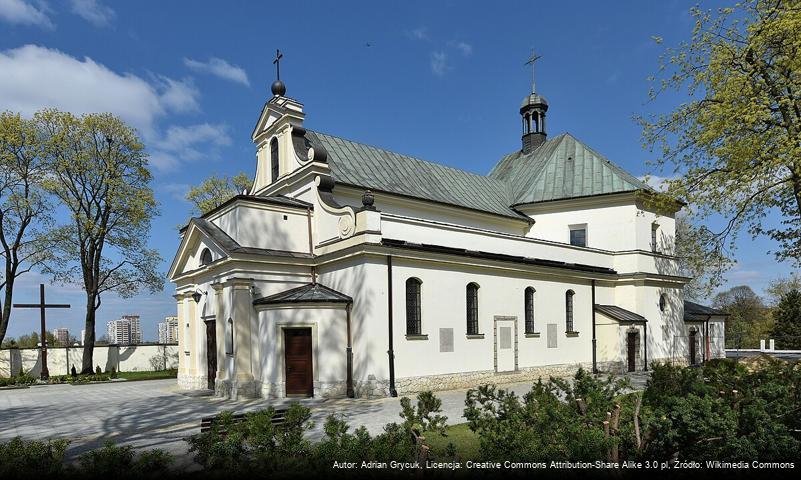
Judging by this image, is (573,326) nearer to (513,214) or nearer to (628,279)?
(628,279)

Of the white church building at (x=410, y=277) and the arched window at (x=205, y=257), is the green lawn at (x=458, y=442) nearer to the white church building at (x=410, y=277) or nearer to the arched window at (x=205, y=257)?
the white church building at (x=410, y=277)

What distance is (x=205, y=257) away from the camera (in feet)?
67.8

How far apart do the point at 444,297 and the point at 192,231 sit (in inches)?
385

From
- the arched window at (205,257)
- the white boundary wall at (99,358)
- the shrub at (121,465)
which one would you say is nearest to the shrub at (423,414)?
the shrub at (121,465)

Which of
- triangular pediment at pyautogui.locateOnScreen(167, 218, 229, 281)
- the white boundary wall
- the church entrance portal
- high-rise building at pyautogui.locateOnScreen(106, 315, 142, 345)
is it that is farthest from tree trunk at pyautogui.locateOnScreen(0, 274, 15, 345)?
high-rise building at pyautogui.locateOnScreen(106, 315, 142, 345)

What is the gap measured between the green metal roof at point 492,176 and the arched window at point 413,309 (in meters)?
4.97

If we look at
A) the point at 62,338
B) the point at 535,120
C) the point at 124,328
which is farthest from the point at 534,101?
the point at 124,328

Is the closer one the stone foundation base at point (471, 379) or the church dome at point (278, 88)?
the stone foundation base at point (471, 379)

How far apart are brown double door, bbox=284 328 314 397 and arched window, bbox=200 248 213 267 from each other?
479cm

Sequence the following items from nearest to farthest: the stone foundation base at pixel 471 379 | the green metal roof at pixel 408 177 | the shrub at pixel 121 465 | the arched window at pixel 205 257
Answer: the shrub at pixel 121 465 → the stone foundation base at pixel 471 379 → the arched window at pixel 205 257 → the green metal roof at pixel 408 177

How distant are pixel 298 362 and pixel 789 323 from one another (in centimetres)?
4305

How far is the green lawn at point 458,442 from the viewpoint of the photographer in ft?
26.2

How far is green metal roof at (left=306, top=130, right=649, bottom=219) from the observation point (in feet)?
76.3

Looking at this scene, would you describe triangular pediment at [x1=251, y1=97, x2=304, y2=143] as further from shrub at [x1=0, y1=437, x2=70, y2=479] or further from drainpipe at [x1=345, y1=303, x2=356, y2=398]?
shrub at [x1=0, y1=437, x2=70, y2=479]
